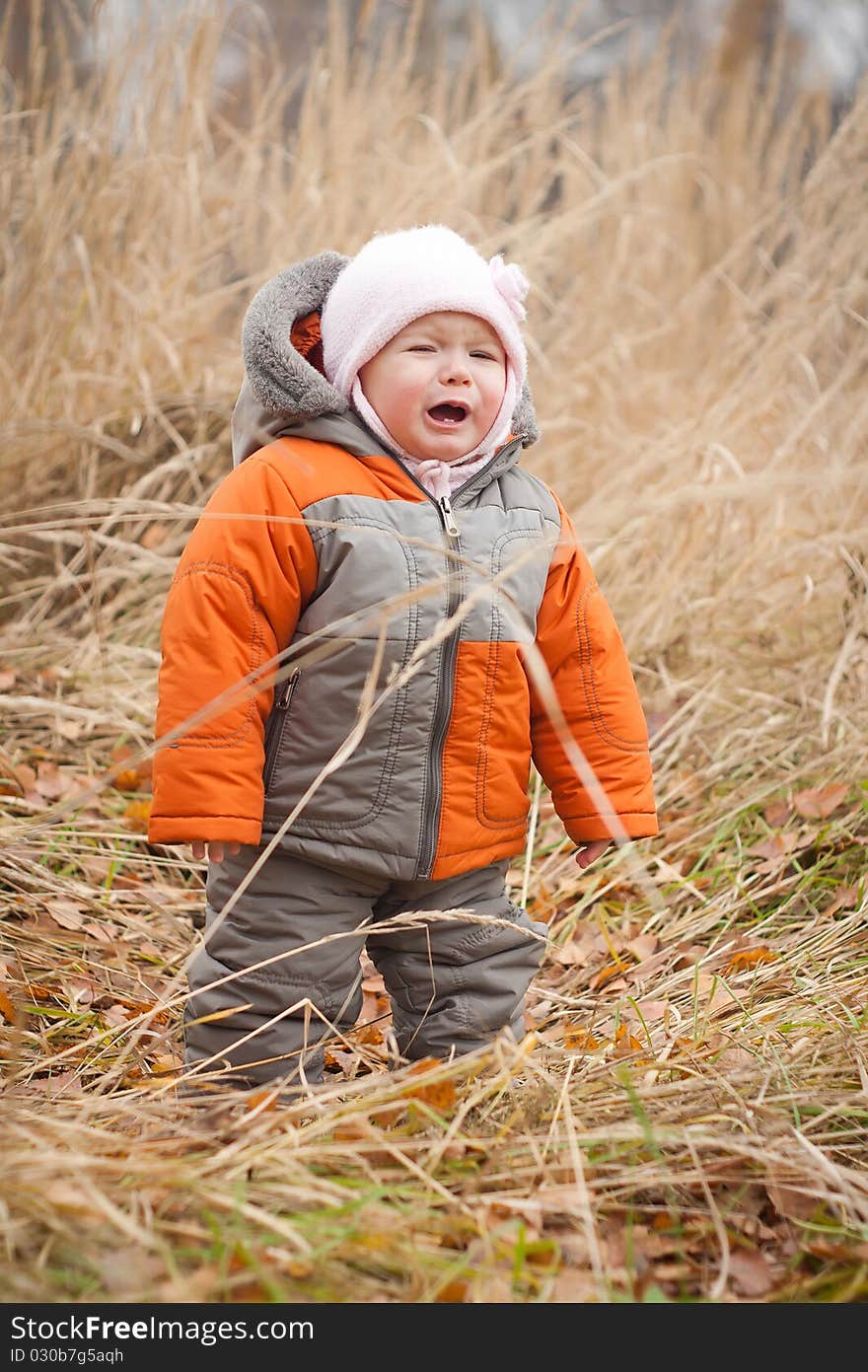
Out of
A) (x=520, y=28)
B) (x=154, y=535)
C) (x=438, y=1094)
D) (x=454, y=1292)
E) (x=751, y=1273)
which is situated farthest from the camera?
(x=520, y=28)

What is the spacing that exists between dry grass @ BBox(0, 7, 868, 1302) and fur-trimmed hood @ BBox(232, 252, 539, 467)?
0.71 ft

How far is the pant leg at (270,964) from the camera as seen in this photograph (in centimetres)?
182

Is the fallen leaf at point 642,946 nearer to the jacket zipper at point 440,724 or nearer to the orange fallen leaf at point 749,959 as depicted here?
the orange fallen leaf at point 749,959

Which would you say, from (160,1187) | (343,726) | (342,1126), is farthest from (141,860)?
(160,1187)

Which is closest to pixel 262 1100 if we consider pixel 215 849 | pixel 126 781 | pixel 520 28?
pixel 215 849

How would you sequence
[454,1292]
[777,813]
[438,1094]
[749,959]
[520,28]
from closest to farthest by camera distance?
[454,1292], [438,1094], [749,959], [777,813], [520,28]

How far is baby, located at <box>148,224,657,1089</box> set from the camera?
174 centimetres

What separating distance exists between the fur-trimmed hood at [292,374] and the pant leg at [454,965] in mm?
686

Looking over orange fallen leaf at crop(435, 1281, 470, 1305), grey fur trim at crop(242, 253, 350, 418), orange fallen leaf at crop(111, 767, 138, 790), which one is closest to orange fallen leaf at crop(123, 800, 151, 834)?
orange fallen leaf at crop(111, 767, 138, 790)

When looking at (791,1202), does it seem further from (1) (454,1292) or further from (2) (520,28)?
(2) (520,28)

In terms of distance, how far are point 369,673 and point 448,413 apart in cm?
42

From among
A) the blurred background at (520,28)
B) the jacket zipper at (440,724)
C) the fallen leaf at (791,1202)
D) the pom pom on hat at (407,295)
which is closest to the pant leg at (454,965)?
the jacket zipper at (440,724)

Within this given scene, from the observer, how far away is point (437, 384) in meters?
1.81
